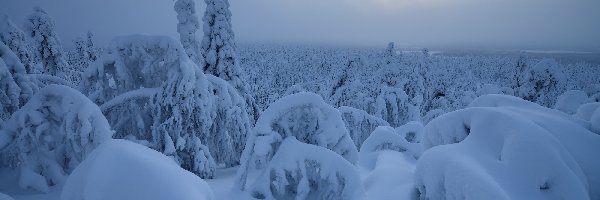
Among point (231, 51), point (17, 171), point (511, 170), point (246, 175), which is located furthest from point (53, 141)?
point (231, 51)

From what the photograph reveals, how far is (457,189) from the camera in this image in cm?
546

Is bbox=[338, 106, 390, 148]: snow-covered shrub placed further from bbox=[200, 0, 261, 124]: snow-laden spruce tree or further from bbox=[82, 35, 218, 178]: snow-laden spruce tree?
bbox=[82, 35, 218, 178]: snow-laden spruce tree

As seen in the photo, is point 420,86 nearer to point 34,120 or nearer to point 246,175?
point 246,175

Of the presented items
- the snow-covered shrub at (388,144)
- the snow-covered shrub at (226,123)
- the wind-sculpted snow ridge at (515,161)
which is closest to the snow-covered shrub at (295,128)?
the wind-sculpted snow ridge at (515,161)

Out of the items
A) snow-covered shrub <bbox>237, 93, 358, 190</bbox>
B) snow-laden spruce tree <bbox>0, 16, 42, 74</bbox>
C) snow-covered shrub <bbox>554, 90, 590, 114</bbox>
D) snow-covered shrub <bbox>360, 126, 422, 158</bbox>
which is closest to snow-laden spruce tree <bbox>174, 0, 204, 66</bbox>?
snow-covered shrub <bbox>360, 126, 422, 158</bbox>

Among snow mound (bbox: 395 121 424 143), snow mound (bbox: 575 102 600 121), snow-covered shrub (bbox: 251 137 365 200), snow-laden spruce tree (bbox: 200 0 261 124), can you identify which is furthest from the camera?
snow mound (bbox: 395 121 424 143)

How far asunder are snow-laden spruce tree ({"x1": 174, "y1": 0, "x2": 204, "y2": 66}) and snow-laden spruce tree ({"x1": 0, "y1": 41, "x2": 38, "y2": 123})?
293 inches

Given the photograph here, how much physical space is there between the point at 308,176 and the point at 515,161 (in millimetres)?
3625

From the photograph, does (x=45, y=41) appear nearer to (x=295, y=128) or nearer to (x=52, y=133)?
(x=52, y=133)

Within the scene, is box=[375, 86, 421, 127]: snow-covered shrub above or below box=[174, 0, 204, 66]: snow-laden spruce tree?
below

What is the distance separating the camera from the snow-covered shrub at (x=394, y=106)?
26.3 metres

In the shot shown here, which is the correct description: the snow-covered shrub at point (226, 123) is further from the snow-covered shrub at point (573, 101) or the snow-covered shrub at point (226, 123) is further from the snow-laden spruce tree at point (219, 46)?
the snow-covered shrub at point (573, 101)

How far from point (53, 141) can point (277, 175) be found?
4303 millimetres

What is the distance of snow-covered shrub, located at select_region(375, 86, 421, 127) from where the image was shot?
2634cm
